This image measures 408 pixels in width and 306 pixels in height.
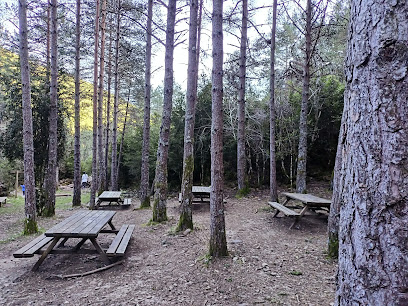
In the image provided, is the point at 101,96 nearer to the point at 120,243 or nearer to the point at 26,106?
the point at 26,106

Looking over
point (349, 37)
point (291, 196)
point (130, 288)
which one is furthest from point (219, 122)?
point (291, 196)

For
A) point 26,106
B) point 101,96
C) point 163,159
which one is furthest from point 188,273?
point 101,96

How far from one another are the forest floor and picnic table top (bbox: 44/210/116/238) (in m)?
0.63

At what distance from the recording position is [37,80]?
34.4ft

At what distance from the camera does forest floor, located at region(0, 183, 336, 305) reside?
306 cm

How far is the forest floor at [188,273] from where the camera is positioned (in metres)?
3.06

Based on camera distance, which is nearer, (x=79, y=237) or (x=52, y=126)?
(x=79, y=237)

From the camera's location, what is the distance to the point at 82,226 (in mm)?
4281

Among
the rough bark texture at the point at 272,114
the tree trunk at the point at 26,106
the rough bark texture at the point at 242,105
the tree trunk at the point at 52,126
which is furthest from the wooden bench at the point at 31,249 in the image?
the rough bark texture at the point at 242,105

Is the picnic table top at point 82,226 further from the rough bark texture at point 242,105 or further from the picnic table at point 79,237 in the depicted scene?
the rough bark texture at point 242,105

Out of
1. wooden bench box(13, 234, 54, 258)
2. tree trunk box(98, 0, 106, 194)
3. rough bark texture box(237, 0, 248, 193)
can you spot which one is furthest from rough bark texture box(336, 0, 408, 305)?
tree trunk box(98, 0, 106, 194)

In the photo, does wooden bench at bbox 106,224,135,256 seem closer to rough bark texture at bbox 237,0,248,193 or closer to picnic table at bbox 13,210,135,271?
picnic table at bbox 13,210,135,271

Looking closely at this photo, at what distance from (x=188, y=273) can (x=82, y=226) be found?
6.43 ft

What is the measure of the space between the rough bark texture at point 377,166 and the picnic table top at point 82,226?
12.0ft
